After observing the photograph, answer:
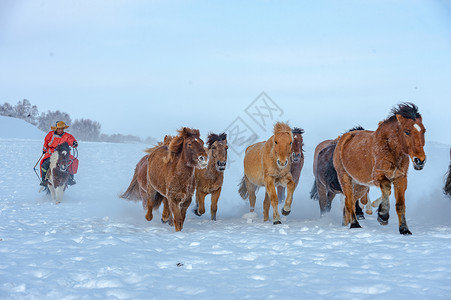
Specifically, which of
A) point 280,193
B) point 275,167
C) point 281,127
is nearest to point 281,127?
point 281,127

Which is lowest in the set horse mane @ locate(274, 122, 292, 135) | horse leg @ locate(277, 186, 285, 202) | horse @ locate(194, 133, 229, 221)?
horse leg @ locate(277, 186, 285, 202)

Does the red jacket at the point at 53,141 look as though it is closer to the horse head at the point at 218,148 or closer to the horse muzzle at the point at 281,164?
the horse head at the point at 218,148

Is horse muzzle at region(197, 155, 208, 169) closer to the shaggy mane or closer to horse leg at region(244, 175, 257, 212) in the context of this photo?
the shaggy mane

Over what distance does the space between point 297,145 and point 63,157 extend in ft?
23.4

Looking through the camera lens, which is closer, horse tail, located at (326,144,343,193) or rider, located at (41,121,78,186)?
horse tail, located at (326,144,343,193)

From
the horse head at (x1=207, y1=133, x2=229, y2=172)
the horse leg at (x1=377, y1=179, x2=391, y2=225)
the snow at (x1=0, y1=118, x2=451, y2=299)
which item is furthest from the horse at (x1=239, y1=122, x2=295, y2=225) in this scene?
the horse leg at (x1=377, y1=179, x2=391, y2=225)

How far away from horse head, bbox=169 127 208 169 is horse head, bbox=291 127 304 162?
230 cm

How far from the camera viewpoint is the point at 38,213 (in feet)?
29.1

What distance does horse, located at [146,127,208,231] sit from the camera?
22.3 ft

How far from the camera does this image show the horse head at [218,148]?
305 inches

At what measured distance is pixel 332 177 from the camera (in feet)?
26.5

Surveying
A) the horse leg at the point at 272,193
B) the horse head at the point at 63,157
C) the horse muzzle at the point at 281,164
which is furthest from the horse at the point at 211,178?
the horse head at the point at 63,157

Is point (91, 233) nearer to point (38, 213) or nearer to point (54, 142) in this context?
point (38, 213)

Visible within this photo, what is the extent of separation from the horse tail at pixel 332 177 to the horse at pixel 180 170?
2.87 meters
